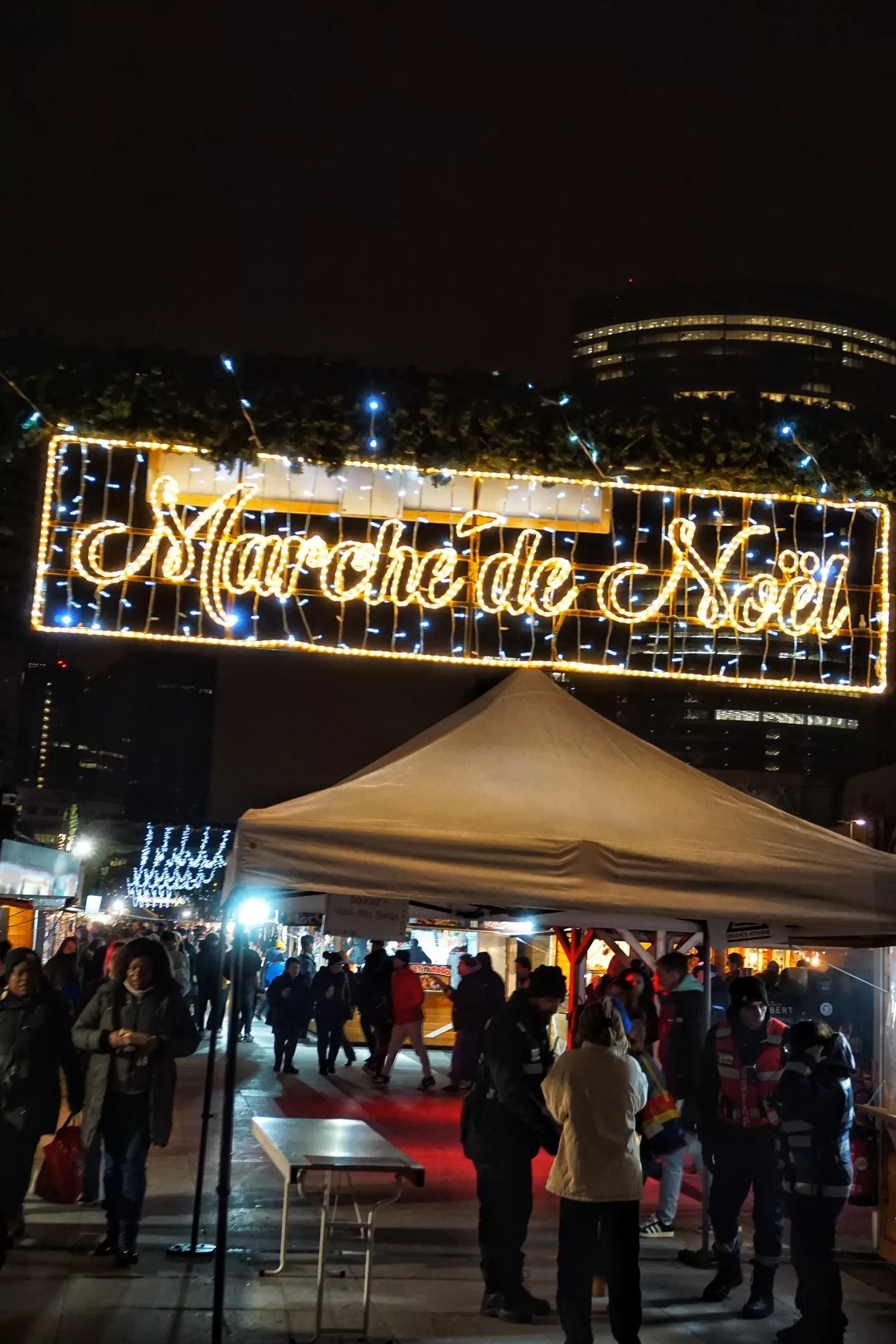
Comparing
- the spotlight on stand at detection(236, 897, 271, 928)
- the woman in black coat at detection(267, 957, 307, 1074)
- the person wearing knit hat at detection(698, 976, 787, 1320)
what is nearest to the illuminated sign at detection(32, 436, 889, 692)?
the spotlight on stand at detection(236, 897, 271, 928)

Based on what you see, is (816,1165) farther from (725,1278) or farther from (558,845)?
(558,845)

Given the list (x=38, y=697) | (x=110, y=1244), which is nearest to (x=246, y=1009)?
(x=110, y=1244)

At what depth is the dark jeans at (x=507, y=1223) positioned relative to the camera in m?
6.95

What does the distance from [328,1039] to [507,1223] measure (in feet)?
40.4

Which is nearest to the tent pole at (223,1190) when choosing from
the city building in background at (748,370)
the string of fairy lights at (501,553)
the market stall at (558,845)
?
the market stall at (558,845)

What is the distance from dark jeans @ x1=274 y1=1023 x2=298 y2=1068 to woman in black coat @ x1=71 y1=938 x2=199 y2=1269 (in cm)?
→ 1077

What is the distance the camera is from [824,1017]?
17.5 metres

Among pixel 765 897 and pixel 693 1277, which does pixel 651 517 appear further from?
pixel 693 1277

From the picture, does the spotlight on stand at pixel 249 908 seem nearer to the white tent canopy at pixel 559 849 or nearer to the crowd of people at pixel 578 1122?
the crowd of people at pixel 578 1122

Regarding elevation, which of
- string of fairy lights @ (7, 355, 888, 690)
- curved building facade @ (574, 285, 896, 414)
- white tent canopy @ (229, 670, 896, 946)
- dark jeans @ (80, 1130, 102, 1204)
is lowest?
dark jeans @ (80, 1130, 102, 1204)

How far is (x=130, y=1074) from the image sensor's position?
25.0 feet

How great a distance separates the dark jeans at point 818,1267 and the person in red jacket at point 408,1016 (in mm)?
Answer: 11264

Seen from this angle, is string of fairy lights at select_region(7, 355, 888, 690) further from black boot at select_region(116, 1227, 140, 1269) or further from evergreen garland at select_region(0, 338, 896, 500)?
black boot at select_region(116, 1227, 140, 1269)

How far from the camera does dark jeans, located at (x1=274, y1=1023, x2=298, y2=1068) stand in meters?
18.5
